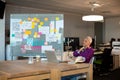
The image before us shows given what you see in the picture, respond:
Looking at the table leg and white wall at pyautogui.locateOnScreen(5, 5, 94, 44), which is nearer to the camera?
the table leg

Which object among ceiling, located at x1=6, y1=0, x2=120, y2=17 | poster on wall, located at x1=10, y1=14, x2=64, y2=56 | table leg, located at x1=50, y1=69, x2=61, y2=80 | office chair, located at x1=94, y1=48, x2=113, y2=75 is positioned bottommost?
office chair, located at x1=94, y1=48, x2=113, y2=75

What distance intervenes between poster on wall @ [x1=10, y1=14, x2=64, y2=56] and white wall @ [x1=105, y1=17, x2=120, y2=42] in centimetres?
753

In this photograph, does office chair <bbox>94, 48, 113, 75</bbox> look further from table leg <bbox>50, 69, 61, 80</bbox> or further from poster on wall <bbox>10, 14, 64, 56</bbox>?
table leg <bbox>50, 69, 61, 80</bbox>

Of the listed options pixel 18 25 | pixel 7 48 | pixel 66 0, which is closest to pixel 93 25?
pixel 66 0

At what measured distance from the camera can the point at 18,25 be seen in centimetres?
266

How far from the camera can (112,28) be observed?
386 inches

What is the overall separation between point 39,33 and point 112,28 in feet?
25.9

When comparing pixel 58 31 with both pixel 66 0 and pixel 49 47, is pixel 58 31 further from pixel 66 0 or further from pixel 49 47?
pixel 66 0

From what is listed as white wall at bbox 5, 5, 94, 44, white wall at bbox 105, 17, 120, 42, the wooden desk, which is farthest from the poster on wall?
white wall at bbox 105, 17, 120, 42

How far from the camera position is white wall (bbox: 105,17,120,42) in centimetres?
955

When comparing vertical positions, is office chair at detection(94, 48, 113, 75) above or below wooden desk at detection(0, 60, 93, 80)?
below

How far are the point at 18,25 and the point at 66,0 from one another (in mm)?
3154

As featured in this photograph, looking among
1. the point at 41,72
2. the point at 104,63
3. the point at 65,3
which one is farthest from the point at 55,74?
the point at 104,63

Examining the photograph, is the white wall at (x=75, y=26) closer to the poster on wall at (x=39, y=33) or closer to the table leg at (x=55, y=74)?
the poster on wall at (x=39, y=33)
